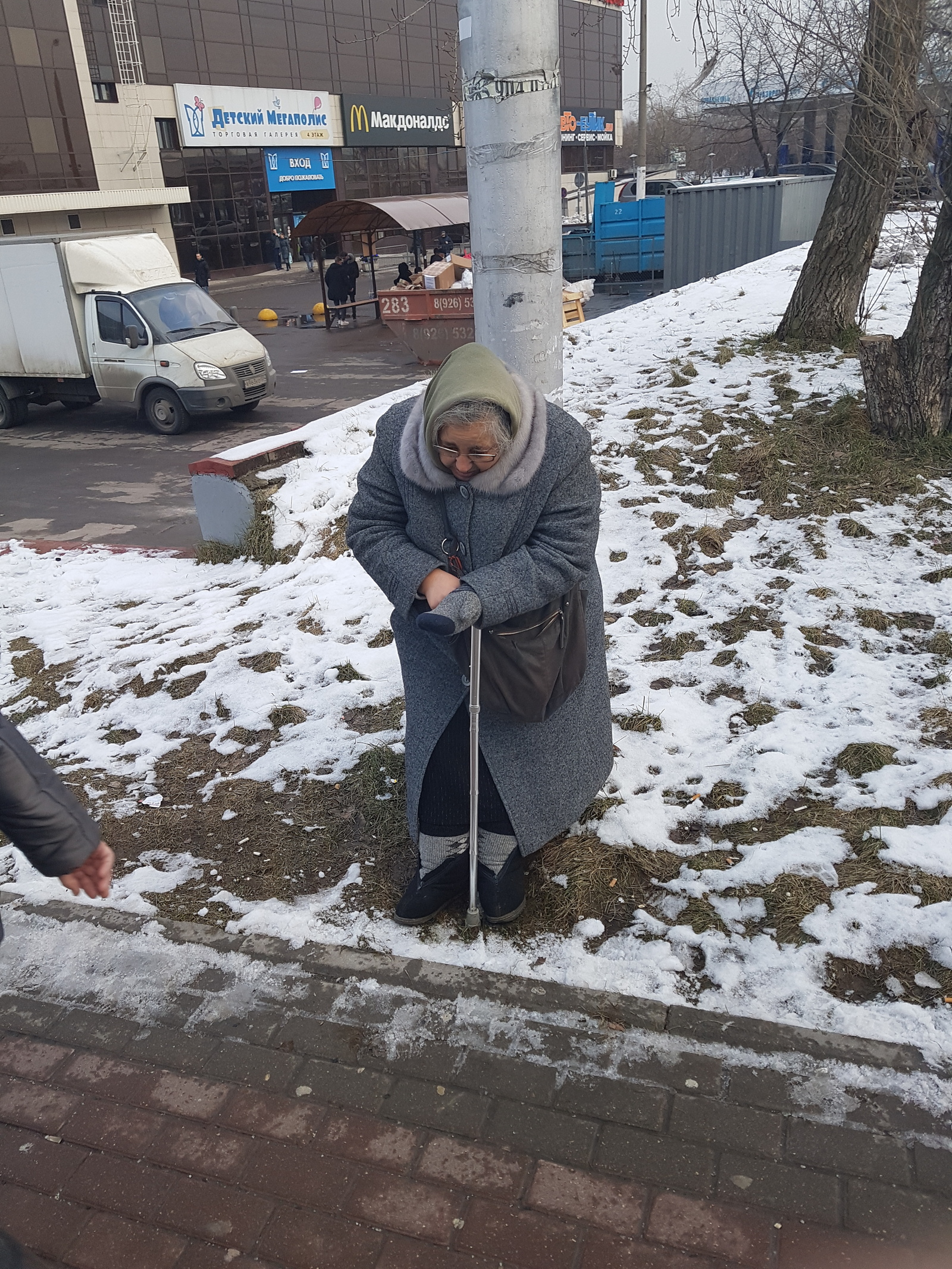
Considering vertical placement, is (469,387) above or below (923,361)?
above

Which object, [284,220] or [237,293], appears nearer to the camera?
[237,293]

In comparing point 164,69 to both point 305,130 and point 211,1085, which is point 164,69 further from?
point 211,1085

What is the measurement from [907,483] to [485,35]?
3.34 meters

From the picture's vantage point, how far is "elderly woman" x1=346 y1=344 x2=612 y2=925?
102 inches

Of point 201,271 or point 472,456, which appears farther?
point 201,271

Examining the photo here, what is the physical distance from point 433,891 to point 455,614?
1055 mm

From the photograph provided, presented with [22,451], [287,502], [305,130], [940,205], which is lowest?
[22,451]

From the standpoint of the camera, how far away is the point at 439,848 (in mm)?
3076

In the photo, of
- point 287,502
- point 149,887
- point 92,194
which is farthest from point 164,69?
point 149,887

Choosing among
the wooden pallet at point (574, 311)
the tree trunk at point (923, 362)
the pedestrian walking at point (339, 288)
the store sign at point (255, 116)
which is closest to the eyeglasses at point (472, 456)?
the tree trunk at point (923, 362)

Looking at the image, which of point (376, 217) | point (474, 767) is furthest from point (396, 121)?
point (474, 767)

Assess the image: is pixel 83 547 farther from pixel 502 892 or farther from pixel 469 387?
pixel 469 387

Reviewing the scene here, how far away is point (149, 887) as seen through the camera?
3.38 metres

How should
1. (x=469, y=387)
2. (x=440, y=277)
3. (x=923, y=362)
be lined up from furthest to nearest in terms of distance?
1. (x=440, y=277)
2. (x=923, y=362)
3. (x=469, y=387)
